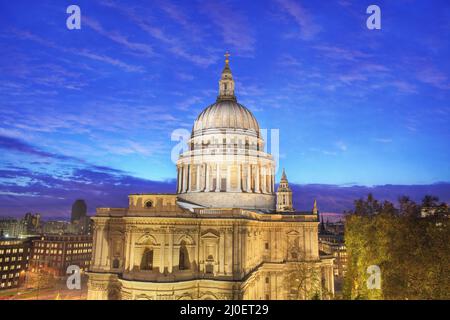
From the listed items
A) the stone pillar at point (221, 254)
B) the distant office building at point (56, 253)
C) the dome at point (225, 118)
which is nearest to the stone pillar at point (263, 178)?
the dome at point (225, 118)

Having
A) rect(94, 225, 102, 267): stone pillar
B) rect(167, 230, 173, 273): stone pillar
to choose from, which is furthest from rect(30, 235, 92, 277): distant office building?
rect(167, 230, 173, 273): stone pillar

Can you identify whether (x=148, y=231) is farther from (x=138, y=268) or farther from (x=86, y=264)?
(x=86, y=264)

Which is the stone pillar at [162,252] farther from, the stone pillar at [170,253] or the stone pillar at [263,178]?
the stone pillar at [263,178]

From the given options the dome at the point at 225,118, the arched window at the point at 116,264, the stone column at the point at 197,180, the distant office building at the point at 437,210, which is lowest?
the arched window at the point at 116,264

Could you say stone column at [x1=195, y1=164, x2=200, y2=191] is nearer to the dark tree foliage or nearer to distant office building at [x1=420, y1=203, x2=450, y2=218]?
the dark tree foliage

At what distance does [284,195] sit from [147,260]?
45304 mm

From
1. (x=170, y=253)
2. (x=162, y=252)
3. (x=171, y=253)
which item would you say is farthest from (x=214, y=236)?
(x=162, y=252)

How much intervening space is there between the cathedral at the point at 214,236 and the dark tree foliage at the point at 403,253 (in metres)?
5.70

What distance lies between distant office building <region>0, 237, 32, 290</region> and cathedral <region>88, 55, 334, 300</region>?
6815 centimetres

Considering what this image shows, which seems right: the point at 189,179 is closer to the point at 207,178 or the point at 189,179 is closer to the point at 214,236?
the point at 207,178

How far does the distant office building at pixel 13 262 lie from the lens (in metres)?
97.2

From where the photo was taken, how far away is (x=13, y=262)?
333 ft

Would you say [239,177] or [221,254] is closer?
[221,254]
